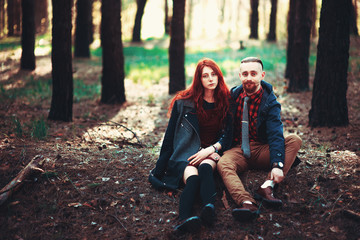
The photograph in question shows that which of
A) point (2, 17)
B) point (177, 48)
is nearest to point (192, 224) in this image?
point (177, 48)

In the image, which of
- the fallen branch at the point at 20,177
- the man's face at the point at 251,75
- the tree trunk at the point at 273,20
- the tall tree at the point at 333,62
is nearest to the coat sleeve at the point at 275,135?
the man's face at the point at 251,75

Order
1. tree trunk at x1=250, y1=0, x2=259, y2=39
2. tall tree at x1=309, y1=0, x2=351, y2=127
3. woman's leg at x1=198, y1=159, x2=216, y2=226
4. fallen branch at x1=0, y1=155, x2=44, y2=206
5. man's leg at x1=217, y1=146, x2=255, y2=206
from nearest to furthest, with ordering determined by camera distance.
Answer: woman's leg at x1=198, y1=159, x2=216, y2=226
man's leg at x1=217, y1=146, x2=255, y2=206
fallen branch at x1=0, y1=155, x2=44, y2=206
tall tree at x1=309, y1=0, x2=351, y2=127
tree trunk at x1=250, y1=0, x2=259, y2=39

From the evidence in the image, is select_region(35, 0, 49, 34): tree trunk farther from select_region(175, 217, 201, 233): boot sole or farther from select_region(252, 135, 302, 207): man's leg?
select_region(175, 217, 201, 233): boot sole

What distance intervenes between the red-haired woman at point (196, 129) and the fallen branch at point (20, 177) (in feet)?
5.07

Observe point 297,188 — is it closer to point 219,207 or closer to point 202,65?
point 219,207

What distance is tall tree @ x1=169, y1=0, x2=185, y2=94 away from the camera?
9.63m

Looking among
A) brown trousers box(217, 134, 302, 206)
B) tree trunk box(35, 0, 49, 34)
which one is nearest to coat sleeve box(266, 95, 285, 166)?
brown trousers box(217, 134, 302, 206)

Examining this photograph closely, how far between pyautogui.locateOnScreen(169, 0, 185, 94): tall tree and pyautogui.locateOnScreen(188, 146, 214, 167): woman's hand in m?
6.26

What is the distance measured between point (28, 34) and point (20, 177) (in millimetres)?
9995

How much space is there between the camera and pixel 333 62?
6.03 meters

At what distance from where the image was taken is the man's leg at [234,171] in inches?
145

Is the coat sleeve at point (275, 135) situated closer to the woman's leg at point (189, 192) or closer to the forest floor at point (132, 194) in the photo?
the forest floor at point (132, 194)

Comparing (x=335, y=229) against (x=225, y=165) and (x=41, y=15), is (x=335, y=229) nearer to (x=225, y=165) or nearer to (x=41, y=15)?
(x=225, y=165)

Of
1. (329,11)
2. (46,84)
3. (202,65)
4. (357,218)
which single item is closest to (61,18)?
(202,65)
